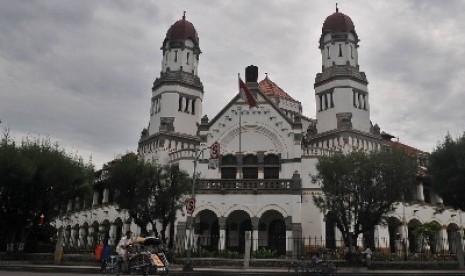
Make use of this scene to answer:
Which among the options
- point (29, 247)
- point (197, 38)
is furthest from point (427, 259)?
point (197, 38)

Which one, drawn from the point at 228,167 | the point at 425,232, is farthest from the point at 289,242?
the point at 425,232

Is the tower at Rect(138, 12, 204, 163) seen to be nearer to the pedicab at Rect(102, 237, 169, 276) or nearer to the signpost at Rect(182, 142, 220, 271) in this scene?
the signpost at Rect(182, 142, 220, 271)

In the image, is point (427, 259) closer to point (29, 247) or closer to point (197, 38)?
point (29, 247)

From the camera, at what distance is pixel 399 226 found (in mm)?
46500

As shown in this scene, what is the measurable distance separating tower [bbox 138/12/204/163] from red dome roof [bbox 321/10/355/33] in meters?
15.8

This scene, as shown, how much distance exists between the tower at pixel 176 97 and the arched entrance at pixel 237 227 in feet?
36.2

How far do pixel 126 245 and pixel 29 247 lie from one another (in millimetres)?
23757

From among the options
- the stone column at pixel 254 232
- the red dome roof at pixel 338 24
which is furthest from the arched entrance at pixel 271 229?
the red dome roof at pixel 338 24

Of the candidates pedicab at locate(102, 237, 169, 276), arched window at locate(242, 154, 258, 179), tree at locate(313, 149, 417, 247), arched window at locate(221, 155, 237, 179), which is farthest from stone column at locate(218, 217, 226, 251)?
pedicab at locate(102, 237, 169, 276)

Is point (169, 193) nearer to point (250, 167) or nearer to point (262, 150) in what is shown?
point (250, 167)

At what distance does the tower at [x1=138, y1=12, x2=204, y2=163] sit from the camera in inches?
1981

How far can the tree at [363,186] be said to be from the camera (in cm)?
3052

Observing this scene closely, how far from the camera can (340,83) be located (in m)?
49.4

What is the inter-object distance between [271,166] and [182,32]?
2188 centimetres
